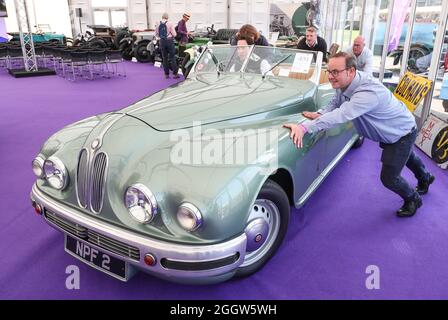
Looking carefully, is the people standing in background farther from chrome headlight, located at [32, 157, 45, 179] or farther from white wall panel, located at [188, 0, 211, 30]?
white wall panel, located at [188, 0, 211, 30]

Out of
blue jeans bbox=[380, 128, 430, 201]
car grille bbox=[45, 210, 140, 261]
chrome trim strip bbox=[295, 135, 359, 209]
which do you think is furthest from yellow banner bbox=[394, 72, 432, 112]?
car grille bbox=[45, 210, 140, 261]

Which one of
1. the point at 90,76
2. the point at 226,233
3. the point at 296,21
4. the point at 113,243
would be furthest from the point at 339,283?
the point at 296,21

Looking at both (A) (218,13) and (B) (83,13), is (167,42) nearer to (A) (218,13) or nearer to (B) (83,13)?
(A) (218,13)

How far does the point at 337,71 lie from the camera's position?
2.51 meters

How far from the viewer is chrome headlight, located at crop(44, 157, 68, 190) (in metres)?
2.12

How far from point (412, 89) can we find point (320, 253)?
12.7ft

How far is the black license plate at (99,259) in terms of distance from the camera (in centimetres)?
194

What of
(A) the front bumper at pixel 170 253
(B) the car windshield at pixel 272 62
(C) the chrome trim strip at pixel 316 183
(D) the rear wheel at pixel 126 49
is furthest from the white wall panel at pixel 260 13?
(A) the front bumper at pixel 170 253

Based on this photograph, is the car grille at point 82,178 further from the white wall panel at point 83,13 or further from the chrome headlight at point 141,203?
the white wall panel at point 83,13

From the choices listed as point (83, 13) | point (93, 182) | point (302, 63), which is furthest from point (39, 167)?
point (83, 13)

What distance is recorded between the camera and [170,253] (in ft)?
5.61

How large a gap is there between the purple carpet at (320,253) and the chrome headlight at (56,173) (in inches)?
23.8

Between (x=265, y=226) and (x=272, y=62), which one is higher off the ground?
(x=272, y=62)

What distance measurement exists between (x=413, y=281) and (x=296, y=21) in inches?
867
